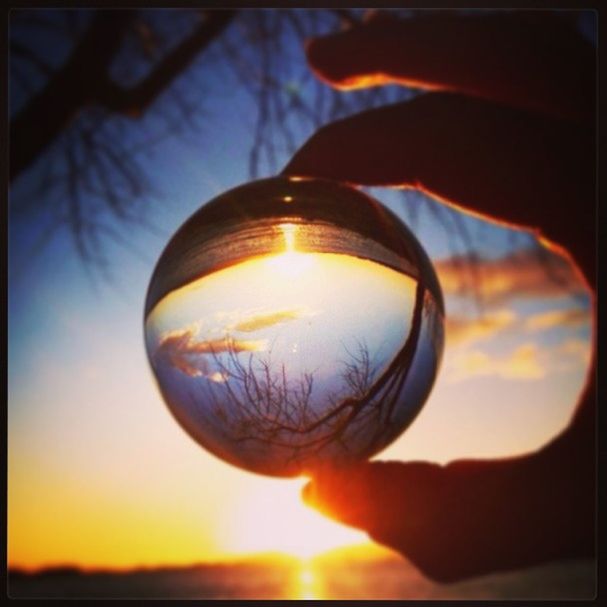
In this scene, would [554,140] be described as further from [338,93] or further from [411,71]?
[338,93]

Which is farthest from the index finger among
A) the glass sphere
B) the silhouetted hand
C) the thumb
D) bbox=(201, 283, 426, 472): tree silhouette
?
the thumb

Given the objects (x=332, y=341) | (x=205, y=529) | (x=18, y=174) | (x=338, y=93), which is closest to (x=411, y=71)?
(x=338, y=93)

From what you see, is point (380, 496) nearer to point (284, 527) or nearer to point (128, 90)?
point (284, 527)

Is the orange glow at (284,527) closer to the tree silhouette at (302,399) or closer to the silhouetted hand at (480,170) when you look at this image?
the silhouetted hand at (480,170)

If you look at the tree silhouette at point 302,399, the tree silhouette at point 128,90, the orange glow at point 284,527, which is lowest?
the orange glow at point 284,527

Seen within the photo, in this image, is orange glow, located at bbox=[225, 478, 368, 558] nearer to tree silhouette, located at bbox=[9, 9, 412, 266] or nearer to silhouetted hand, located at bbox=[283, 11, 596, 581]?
silhouetted hand, located at bbox=[283, 11, 596, 581]

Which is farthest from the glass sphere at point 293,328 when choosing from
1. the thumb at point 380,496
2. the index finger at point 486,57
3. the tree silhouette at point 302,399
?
the index finger at point 486,57
